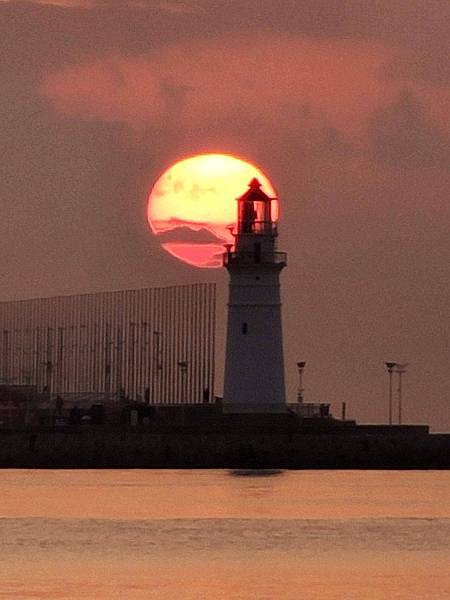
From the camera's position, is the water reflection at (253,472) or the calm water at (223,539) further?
the water reflection at (253,472)

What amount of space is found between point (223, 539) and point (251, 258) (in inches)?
1200

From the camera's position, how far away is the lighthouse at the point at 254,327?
353 ft

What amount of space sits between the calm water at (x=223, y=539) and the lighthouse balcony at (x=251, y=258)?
820 centimetres

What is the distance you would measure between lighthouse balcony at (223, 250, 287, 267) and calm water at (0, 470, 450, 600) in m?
8.20

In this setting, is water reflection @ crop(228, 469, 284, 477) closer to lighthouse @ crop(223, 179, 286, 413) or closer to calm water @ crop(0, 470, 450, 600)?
calm water @ crop(0, 470, 450, 600)

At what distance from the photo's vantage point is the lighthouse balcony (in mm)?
108125

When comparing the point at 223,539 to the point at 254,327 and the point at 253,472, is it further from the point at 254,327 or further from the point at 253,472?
the point at 253,472

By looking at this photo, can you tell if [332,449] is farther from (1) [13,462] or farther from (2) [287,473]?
(1) [13,462]

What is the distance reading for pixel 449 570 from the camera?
70.7 meters

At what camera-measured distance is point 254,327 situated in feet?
353

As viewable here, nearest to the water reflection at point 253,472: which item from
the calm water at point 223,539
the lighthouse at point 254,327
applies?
the calm water at point 223,539

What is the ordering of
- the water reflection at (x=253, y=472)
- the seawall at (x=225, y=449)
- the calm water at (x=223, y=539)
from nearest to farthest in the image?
1. the calm water at (x=223, y=539)
2. the seawall at (x=225, y=449)
3. the water reflection at (x=253, y=472)

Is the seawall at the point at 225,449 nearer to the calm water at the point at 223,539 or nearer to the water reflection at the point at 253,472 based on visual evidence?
the water reflection at the point at 253,472

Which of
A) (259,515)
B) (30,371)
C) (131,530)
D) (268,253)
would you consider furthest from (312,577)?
(30,371)
